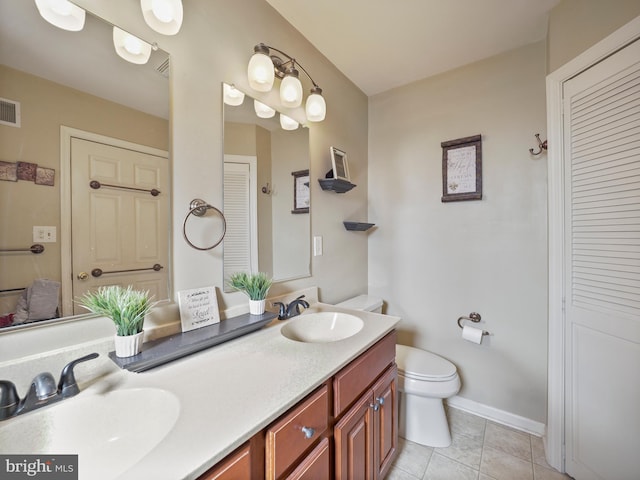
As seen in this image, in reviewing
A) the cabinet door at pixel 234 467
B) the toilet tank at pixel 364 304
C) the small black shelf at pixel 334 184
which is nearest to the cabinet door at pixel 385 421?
the toilet tank at pixel 364 304

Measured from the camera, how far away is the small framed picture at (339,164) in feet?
5.93

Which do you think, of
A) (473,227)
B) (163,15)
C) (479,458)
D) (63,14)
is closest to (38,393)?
(63,14)

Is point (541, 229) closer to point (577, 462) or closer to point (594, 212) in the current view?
point (594, 212)

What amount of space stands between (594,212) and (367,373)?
4.38ft

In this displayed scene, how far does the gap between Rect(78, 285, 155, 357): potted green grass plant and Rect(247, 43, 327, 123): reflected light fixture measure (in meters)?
1.10

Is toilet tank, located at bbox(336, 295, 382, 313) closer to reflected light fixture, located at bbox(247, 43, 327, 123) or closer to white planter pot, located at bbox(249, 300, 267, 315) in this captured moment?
white planter pot, located at bbox(249, 300, 267, 315)

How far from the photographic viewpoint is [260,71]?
1268 mm

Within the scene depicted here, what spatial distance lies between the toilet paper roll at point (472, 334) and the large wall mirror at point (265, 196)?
1.18 meters

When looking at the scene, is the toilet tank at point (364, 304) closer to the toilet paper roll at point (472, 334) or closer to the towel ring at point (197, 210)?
the toilet paper roll at point (472, 334)

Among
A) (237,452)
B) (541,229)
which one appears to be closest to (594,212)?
(541,229)

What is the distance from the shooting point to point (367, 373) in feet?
3.61

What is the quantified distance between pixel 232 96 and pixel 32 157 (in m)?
0.78

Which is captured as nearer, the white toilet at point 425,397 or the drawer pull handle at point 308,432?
the drawer pull handle at point 308,432

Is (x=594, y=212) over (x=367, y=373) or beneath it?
over
